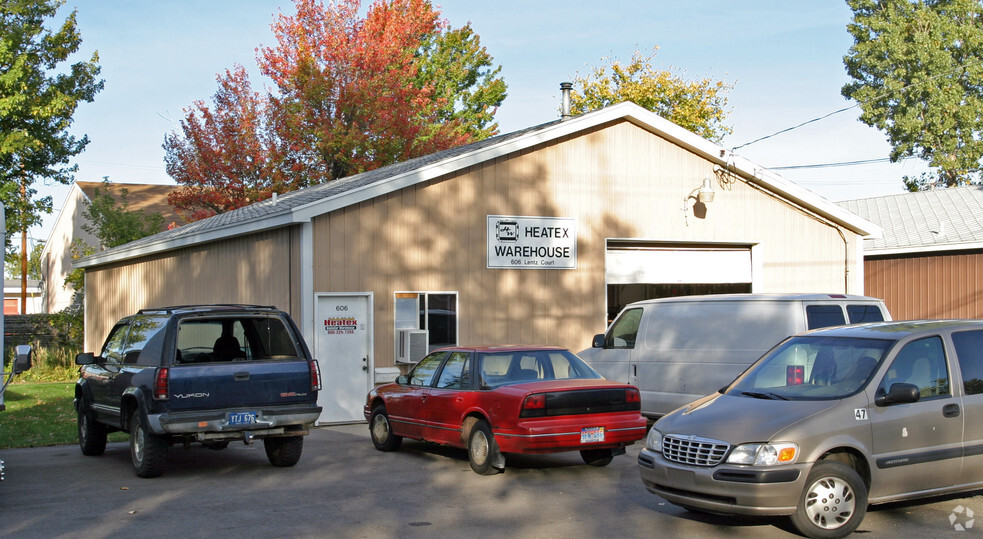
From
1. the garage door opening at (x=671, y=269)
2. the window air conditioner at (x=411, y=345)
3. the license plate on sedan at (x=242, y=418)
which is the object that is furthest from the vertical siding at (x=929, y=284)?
the license plate on sedan at (x=242, y=418)

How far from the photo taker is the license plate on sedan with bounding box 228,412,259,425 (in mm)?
10453

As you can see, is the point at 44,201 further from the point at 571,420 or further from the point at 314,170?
the point at 571,420

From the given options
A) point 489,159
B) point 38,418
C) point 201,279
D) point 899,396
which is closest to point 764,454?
point 899,396

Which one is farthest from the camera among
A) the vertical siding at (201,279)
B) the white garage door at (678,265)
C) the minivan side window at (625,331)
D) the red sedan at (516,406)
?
the white garage door at (678,265)

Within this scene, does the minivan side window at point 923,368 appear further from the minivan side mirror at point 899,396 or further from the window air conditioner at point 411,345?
the window air conditioner at point 411,345

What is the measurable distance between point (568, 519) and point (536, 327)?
9.49 metres

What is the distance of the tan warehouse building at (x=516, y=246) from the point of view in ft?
52.6

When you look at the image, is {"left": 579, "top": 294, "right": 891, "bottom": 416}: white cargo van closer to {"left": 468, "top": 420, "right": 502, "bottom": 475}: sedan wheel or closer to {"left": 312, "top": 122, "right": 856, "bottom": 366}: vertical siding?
{"left": 312, "top": 122, "right": 856, "bottom": 366}: vertical siding

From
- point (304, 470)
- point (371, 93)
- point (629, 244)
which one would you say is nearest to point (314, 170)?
point (371, 93)

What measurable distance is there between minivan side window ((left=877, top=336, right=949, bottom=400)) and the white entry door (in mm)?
9749

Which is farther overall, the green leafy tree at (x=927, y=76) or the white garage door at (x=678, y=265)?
the green leafy tree at (x=927, y=76)

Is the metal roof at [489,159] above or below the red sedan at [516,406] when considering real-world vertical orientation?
above

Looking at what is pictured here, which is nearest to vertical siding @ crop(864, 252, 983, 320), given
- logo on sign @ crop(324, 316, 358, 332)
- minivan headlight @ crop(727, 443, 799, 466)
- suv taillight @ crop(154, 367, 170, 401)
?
logo on sign @ crop(324, 316, 358, 332)

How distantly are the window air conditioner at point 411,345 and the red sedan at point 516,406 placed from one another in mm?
3556
